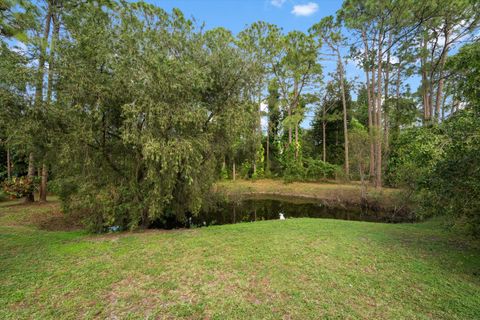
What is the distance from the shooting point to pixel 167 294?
9.62ft

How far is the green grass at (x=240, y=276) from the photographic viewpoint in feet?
8.64

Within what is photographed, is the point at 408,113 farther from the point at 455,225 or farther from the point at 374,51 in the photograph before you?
the point at 455,225

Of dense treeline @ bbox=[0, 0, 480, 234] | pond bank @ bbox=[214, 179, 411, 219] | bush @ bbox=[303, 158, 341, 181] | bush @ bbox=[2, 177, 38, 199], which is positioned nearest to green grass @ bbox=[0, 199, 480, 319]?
dense treeline @ bbox=[0, 0, 480, 234]

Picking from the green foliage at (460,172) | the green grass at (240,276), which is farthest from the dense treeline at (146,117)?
the green grass at (240,276)

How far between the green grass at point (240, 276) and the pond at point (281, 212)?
398 cm


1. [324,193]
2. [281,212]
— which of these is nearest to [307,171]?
[324,193]

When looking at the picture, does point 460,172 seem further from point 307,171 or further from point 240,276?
point 307,171

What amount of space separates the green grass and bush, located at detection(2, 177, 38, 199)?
12.6 feet

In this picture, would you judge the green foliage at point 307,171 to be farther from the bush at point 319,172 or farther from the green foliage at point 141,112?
the green foliage at point 141,112

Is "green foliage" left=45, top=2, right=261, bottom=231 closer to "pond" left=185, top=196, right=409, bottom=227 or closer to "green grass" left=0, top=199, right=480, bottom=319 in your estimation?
"green grass" left=0, top=199, right=480, bottom=319

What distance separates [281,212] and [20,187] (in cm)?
1071

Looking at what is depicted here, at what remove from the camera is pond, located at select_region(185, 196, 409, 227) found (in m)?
9.27

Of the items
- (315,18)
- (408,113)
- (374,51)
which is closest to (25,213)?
(374,51)

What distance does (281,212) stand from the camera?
10805mm
